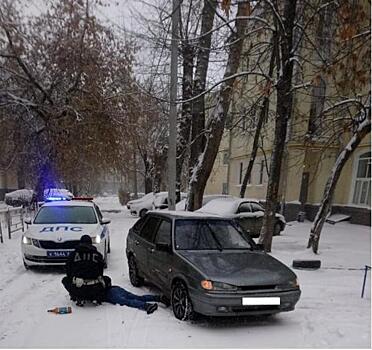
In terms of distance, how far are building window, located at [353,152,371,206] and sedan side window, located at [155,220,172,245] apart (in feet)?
48.8

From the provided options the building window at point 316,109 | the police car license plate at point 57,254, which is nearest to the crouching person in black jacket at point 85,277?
the police car license plate at point 57,254

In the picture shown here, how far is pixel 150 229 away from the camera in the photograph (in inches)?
273

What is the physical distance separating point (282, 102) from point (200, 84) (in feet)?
17.0

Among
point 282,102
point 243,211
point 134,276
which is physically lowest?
point 243,211

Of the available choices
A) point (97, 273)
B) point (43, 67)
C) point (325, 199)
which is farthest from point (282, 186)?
point (97, 273)

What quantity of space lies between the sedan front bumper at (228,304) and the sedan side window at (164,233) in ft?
4.14

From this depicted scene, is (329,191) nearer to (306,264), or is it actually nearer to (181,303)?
(306,264)

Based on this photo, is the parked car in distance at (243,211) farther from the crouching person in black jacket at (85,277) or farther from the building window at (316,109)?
the crouching person in black jacket at (85,277)

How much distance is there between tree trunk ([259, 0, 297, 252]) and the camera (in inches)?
347

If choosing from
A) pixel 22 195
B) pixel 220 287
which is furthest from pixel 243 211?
pixel 22 195

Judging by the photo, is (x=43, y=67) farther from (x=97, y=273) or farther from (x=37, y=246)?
(x=97, y=273)

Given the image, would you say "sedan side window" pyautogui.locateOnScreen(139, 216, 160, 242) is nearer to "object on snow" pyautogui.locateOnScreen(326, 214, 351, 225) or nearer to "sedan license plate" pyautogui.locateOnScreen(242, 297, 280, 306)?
"sedan license plate" pyautogui.locateOnScreen(242, 297, 280, 306)

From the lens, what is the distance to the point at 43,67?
15.9 metres

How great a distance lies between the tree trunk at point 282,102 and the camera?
882cm
